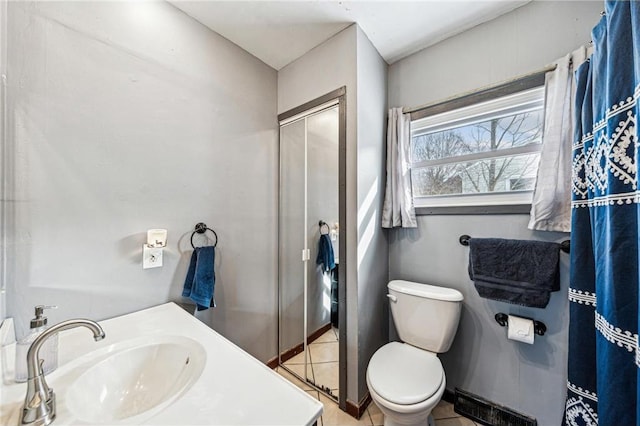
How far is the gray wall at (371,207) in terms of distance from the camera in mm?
1479

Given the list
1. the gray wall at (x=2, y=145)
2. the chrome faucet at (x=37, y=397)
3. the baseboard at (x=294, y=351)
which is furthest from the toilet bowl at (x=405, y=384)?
the gray wall at (x=2, y=145)

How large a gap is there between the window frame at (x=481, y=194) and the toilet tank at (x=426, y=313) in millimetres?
528

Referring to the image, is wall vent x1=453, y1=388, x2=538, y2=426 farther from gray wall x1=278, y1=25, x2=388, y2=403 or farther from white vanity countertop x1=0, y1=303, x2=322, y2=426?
white vanity countertop x1=0, y1=303, x2=322, y2=426

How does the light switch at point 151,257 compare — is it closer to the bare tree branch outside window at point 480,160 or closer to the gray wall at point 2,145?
the gray wall at point 2,145

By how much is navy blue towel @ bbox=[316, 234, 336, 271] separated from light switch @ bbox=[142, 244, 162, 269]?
0.97 m

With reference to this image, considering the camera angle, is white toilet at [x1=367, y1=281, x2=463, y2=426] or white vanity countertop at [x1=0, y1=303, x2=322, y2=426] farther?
white toilet at [x1=367, y1=281, x2=463, y2=426]

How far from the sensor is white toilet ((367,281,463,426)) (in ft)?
3.63

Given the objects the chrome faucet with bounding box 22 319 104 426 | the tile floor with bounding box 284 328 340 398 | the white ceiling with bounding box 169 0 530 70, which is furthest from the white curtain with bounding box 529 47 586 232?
the chrome faucet with bounding box 22 319 104 426

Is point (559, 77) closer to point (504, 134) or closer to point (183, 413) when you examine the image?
point (504, 134)

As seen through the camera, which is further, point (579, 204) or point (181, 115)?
point (181, 115)

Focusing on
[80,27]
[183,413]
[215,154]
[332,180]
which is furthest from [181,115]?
[183,413]

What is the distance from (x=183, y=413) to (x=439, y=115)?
6.33 feet

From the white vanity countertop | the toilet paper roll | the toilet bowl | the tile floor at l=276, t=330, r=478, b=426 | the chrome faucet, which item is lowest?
the tile floor at l=276, t=330, r=478, b=426

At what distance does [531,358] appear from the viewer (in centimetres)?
131
